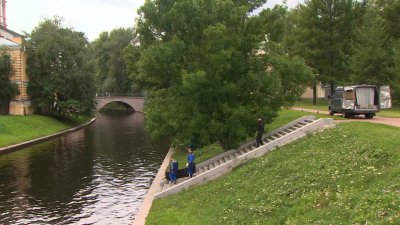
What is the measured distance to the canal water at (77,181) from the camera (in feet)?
48.7

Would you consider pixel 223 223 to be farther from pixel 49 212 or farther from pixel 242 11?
pixel 242 11

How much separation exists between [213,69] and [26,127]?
2802cm

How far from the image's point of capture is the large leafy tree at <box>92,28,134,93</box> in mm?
86438

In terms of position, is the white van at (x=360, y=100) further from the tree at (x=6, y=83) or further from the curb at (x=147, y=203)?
the tree at (x=6, y=83)

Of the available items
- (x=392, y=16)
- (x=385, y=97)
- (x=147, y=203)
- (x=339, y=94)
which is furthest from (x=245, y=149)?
(x=392, y=16)

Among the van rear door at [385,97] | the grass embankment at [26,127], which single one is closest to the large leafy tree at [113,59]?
the grass embankment at [26,127]

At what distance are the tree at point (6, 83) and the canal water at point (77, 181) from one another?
1101 cm

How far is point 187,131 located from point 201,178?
307 centimetres

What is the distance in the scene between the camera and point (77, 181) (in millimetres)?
20406

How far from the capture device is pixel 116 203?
643 inches

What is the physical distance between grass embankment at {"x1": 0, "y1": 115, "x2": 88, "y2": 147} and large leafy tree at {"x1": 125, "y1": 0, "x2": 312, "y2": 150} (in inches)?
771

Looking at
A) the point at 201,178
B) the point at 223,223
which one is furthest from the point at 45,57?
the point at 223,223

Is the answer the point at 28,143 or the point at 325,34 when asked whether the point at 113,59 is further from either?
the point at 325,34

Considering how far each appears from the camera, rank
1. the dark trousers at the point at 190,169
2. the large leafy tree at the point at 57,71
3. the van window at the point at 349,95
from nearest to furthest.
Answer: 1. the dark trousers at the point at 190,169
2. the van window at the point at 349,95
3. the large leafy tree at the point at 57,71
